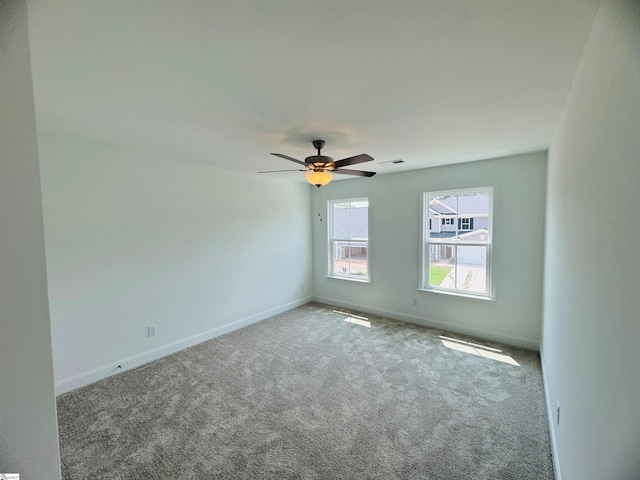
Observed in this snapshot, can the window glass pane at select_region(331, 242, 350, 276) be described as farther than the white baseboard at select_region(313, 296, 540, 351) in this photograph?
Yes

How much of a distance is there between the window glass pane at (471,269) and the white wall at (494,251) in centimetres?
18

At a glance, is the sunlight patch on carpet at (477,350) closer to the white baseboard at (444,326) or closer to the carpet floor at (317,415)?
the carpet floor at (317,415)

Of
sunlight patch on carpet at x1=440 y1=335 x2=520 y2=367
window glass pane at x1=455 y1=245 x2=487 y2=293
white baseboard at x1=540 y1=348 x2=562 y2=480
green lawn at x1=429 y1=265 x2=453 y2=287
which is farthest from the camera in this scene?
green lawn at x1=429 y1=265 x2=453 y2=287

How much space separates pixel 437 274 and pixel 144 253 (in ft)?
13.3

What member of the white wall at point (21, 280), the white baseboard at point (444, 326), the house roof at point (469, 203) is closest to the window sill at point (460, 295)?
the white baseboard at point (444, 326)

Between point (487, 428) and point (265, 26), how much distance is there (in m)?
3.03

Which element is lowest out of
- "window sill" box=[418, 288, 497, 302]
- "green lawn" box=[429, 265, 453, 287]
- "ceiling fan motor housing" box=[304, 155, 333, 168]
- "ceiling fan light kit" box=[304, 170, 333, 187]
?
"window sill" box=[418, 288, 497, 302]

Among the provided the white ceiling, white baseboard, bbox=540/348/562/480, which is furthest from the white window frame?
white baseboard, bbox=540/348/562/480

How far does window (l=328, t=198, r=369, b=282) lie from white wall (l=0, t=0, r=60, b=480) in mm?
4392

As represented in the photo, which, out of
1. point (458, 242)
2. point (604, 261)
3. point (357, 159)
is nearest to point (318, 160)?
point (357, 159)

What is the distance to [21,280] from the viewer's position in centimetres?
81

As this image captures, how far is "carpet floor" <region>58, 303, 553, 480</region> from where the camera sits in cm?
185

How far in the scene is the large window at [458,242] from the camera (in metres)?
3.83

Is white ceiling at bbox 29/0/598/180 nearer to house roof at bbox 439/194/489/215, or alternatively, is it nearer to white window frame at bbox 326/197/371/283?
house roof at bbox 439/194/489/215
